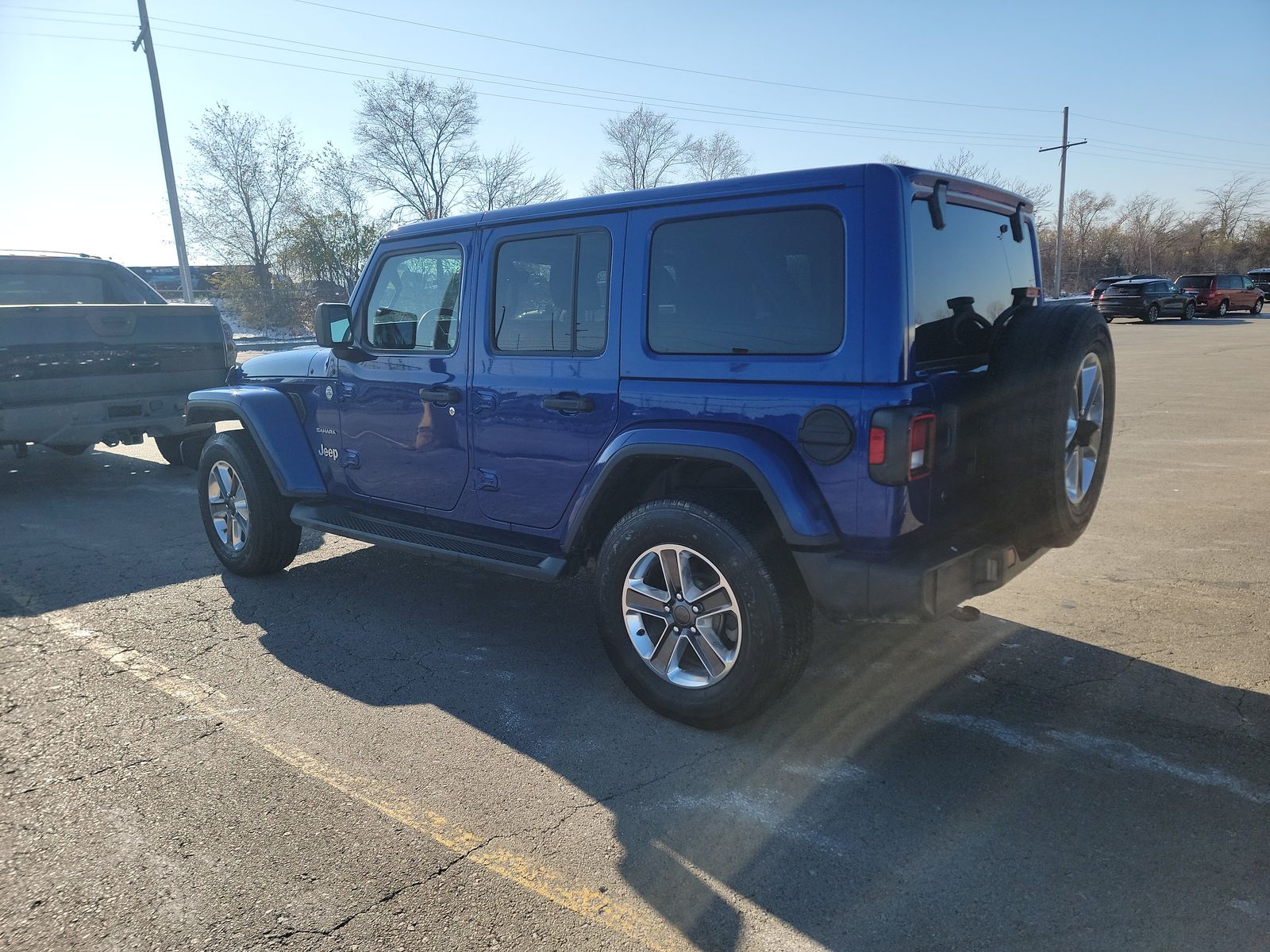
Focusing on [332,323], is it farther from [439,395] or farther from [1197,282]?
[1197,282]

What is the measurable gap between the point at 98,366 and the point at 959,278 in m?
6.92

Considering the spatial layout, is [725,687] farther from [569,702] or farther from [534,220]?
[534,220]

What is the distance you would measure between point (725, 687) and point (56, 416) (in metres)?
6.40

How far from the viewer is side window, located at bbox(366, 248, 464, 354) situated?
14.0ft

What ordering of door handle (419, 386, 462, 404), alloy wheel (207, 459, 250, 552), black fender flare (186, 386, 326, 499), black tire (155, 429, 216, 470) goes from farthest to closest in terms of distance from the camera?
black tire (155, 429, 216, 470) → alloy wheel (207, 459, 250, 552) → black fender flare (186, 386, 326, 499) → door handle (419, 386, 462, 404)

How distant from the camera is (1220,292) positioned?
111ft

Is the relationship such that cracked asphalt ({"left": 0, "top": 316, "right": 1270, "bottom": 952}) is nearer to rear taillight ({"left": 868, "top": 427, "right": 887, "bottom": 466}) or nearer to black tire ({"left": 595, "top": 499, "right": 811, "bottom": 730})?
black tire ({"left": 595, "top": 499, "right": 811, "bottom": 730})

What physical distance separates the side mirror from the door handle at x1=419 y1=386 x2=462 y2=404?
713 mm

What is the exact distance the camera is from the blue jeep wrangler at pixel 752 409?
294 centimetres

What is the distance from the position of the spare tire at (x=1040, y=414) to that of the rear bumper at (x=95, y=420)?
19.3 ft

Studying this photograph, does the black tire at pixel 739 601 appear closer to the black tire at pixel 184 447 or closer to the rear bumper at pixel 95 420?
the rear bumper at pixel 95 420

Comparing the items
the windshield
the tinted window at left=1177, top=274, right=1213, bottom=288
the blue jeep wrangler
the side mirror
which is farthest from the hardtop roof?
the tinted window at left=1177, top=274, right=1213, bottom=288

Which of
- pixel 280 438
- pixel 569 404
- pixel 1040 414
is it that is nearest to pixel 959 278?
pixel 1040 414

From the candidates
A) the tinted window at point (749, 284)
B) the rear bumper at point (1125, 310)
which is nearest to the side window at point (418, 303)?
the tinted window at point (749, 284)
